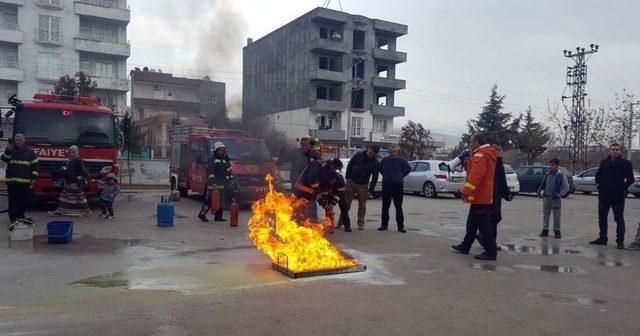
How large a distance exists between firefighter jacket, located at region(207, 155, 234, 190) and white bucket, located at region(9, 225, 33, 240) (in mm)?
3813

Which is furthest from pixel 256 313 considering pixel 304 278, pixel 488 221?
pixel 488 221

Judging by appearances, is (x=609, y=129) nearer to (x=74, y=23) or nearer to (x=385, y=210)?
(x=385, y=210)

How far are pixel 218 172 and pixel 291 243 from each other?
5283 mm

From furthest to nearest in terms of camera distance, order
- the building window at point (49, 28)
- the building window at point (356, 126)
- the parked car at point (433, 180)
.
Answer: the building window at point (356, 126)
the building window at point (49, 28)
the parked car at point (433, 180)

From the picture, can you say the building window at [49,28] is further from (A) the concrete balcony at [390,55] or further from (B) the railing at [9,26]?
(A) the concrete balcony at [390,55]

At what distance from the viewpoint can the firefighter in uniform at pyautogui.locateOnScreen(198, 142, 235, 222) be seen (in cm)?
1162

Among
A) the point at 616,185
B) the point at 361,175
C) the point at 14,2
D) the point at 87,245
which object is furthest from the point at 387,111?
the point at 87,245

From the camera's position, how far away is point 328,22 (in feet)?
164

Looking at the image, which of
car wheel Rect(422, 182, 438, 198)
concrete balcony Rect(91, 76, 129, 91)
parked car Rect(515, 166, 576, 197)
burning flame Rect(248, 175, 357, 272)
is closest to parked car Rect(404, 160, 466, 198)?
car wheel Rect(422, 182, 438, 198)

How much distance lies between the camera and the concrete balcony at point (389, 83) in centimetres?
5269

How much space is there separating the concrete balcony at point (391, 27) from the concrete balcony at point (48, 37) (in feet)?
97.5

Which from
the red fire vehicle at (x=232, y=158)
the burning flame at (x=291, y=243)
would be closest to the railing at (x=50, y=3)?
the red fire vehicle at (x=232, y=158)

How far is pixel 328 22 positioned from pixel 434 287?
46747 millimetres

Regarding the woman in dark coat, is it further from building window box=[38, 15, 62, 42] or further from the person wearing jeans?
building window box=[38, 15, 62, 42]
